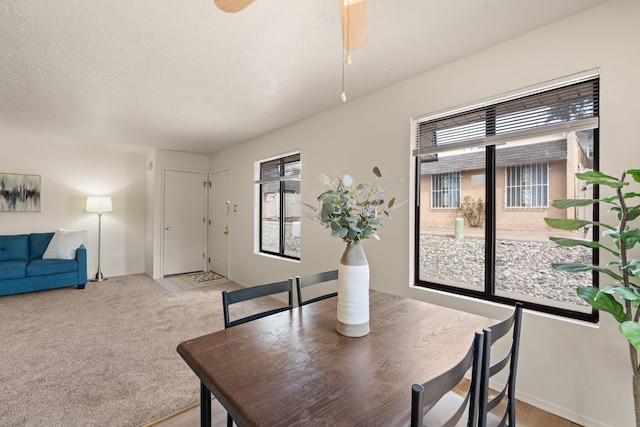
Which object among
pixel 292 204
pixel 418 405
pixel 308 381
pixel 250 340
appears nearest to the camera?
pixel 418 405

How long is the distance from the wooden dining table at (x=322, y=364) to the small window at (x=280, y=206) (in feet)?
8.42

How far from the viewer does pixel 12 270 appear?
4.02 metres

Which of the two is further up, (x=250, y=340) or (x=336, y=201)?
(x=336, y=201)

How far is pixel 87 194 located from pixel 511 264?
6387 millimetres

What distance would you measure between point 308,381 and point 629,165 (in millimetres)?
2010

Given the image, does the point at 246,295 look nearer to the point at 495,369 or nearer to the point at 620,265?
the point at 495,369

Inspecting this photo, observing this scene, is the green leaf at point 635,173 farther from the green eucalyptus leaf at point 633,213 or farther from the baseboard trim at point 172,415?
the baseboard trim at point 172,415

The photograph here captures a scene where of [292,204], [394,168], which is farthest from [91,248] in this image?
[394,168]

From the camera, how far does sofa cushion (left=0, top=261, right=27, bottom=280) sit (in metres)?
3.96

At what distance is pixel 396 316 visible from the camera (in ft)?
4.98

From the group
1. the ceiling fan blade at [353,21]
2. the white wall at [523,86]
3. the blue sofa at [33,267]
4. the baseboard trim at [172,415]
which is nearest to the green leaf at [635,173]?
the white wall at [523,86]

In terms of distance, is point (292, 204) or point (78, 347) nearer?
point (78, 347)

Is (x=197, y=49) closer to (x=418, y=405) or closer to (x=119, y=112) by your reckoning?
(x=119, y=112)

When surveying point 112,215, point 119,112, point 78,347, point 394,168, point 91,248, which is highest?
point 119,112
